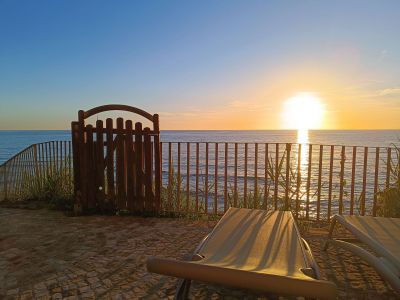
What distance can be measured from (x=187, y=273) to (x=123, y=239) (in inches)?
106

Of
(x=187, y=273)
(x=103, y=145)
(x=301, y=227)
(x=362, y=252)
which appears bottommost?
(x=301, y=227)

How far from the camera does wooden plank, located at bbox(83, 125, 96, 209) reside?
5188mm

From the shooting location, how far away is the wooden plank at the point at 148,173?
16.7 feet

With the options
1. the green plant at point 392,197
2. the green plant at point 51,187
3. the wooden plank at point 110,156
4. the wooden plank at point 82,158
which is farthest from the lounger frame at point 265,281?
the green plant at point 51,187

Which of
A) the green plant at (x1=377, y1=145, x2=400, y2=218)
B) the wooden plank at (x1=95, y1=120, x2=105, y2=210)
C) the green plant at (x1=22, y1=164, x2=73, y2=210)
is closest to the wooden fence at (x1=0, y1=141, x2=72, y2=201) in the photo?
the green plant at (x1=22, y1=164, x2=73, y2=210)

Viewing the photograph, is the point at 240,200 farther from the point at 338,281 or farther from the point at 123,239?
the point at 338,281

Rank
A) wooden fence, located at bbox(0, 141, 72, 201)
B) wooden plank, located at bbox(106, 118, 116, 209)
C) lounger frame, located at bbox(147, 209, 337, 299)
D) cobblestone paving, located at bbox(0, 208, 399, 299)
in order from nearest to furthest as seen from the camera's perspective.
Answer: lounger frame, located at bbox(147, 209, 337, 299) → cobblestone paving, located at bbox(0, 208, 399, 299) → wooden plank, located at bbox(106, 118, 116, 209) → wooden fence, located at bbox(0, 141, 72, 201)

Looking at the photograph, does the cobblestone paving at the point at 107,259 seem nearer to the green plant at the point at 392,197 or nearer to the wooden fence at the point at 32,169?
the green plant at the point at 392,197

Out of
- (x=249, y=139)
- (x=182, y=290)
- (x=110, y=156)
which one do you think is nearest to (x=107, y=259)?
(x=182, y=290)

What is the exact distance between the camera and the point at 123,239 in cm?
394

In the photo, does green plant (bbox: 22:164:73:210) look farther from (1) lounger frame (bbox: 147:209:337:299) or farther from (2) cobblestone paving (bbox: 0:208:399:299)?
(1) lounger frame (bbox: 147:209:337:299)

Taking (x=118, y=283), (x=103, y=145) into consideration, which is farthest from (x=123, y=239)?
(x=103, y=145)

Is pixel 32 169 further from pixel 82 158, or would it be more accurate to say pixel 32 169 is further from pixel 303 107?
pixel 303 107

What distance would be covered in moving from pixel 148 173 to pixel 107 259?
199cm
